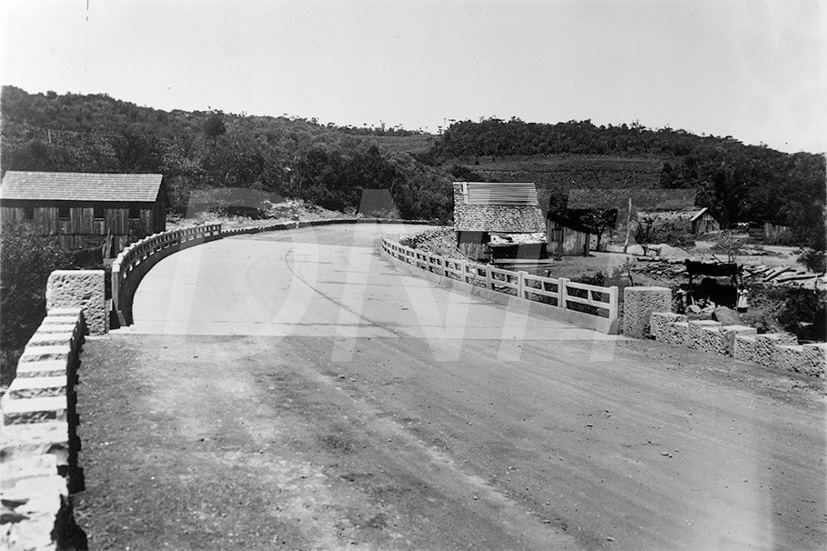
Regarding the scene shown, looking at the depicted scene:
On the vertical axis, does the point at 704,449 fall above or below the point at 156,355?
above

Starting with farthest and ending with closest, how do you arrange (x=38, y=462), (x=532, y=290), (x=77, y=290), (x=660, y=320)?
(x=532, y=290) → (x=660, y=320) → (x=77, y=290) → (x=38, y=462)

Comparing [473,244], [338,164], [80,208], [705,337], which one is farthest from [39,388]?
[338,164]

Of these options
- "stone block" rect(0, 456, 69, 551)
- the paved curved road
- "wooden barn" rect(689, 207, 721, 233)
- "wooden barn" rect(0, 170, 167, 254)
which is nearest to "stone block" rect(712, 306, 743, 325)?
the paved curved road

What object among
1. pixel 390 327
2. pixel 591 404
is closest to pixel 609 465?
pixel 591 404

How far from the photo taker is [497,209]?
2040 inches

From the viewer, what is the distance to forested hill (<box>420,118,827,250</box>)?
79.8 metres

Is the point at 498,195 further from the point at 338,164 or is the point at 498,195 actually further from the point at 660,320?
the point at 338,164

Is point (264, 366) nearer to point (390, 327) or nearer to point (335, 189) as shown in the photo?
point (390, 327)

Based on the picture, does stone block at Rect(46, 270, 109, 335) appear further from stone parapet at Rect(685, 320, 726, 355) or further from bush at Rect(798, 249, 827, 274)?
bush at Rect(798, 249, 827, 274)

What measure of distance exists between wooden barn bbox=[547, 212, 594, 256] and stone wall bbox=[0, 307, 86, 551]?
5369cm

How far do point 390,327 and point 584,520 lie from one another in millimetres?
9927

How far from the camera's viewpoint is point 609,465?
25.9 ft

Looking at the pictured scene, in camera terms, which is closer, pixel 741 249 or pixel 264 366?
pixel 264 366

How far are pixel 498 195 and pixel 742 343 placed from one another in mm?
39656
